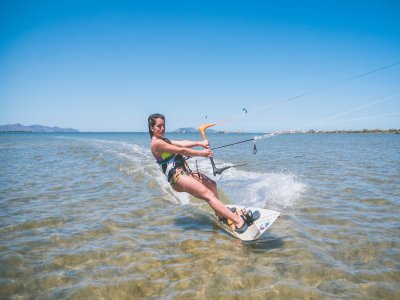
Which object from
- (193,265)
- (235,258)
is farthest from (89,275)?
(235,258)

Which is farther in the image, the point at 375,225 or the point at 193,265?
the point at 375,225

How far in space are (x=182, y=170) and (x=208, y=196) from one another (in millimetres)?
910

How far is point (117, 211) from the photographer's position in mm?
7996

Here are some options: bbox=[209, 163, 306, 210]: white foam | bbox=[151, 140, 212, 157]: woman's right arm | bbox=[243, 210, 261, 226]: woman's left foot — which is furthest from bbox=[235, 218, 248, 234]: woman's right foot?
bbox=[209, 163, 306, 210]: white foam

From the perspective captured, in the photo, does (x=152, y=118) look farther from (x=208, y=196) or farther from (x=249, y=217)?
(x=249, y=217)

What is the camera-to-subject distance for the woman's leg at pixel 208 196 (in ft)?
20.1

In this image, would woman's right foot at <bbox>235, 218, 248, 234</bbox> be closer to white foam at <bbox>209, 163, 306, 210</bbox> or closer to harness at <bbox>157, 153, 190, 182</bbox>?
harness at <bbox>157, 153, 190, 182</bbox>

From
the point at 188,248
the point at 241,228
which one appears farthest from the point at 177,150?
the point at 241,228

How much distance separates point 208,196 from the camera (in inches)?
243

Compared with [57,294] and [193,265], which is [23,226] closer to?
[57,294]

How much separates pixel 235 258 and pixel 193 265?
32.6 inches

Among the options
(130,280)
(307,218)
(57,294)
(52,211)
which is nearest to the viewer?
(57,294)

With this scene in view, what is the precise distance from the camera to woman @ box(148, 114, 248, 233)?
6094mm

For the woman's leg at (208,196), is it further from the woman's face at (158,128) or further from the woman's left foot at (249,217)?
the woman's face at (158,128)
